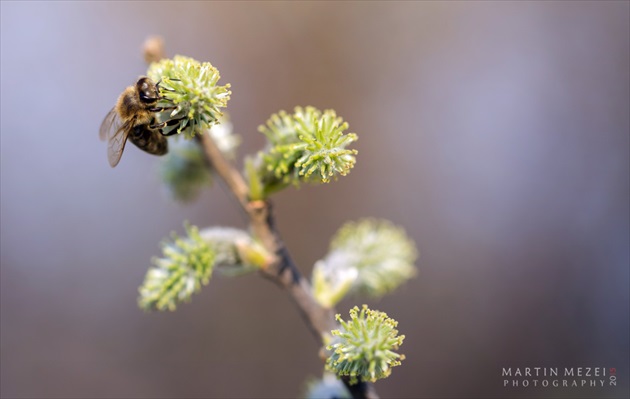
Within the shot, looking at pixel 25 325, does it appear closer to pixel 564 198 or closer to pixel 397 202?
pixel 397 202

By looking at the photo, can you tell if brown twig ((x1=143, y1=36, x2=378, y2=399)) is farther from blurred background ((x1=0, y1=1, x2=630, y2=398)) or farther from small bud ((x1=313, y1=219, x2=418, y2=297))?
blurred background ((x1=0, y1=1, x2=630, y2=398))

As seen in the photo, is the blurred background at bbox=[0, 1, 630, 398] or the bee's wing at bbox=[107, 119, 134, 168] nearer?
the bee's wing at bbox=[107, 119, 134, 168]

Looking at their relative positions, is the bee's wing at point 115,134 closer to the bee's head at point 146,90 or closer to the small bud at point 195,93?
the bee's head at point 146,90

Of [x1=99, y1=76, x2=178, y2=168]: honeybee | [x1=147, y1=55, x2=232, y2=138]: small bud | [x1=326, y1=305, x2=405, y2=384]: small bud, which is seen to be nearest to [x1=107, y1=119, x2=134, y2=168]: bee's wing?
[x1=99, y1=76, x2=178, y2=168]: honeybee

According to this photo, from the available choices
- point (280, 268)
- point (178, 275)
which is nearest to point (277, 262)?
point (280, 268)

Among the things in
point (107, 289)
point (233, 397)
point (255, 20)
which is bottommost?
point (233, 397)

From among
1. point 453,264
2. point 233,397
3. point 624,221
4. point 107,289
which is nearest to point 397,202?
point 453,264

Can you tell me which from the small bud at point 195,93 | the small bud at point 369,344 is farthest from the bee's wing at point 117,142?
the small bud at point 369,344
